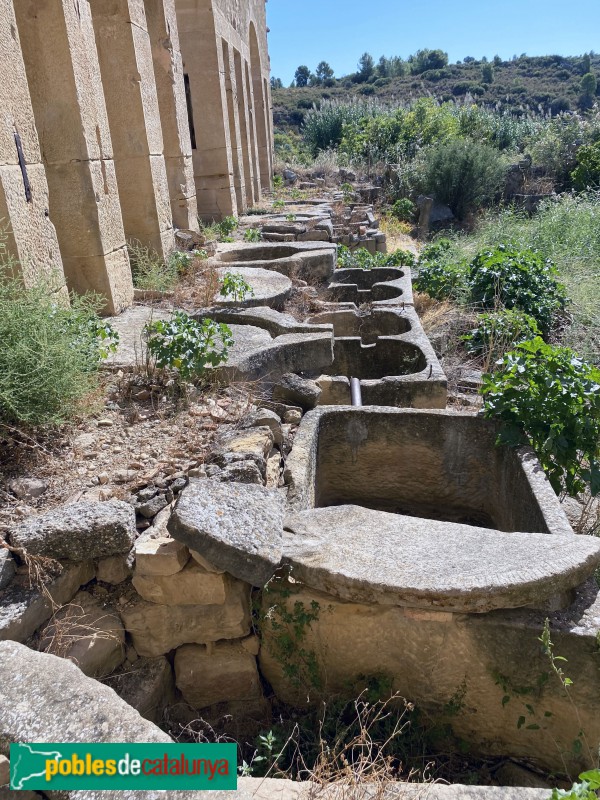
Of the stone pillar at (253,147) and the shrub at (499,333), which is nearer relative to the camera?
the shrub at (499,333)

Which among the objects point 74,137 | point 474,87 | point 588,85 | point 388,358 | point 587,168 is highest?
point 474,87

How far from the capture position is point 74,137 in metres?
4.25

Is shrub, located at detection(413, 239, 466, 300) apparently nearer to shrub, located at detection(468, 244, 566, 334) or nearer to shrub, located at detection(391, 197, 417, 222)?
shrub, located at detection(468, 244, 566, 334)

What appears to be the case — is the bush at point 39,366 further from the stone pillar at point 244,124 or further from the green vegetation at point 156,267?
the stone pillar at point 244,124

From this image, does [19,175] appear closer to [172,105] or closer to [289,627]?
[289,627]

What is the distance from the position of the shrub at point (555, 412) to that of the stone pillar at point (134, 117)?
4.00 meters

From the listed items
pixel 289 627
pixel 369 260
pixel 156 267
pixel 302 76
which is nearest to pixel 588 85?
pixel 302 76

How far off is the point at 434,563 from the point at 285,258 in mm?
5119

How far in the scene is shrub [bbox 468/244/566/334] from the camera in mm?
6586

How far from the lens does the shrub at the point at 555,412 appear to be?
300 cm

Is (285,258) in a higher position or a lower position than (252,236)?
lower

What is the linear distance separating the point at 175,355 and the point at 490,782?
8.12 feet

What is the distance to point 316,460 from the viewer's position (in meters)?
3.37

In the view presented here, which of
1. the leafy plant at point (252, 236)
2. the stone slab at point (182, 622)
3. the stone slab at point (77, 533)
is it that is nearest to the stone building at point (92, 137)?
the leafy plant at point (252, 236)
